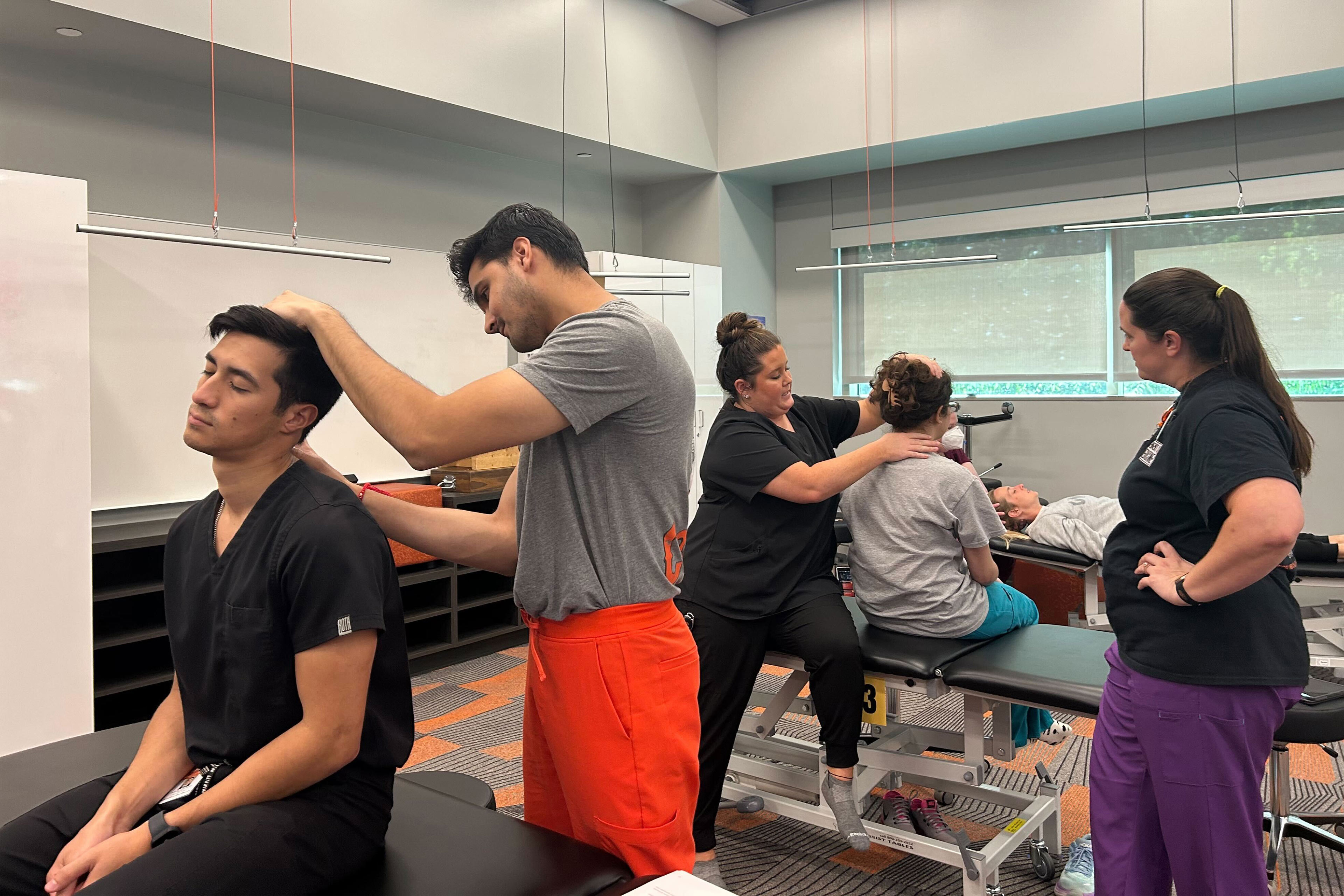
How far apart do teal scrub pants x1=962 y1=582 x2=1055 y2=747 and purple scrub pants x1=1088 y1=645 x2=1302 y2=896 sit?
0.63m

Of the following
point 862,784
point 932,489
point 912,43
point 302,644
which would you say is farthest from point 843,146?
point 302,644

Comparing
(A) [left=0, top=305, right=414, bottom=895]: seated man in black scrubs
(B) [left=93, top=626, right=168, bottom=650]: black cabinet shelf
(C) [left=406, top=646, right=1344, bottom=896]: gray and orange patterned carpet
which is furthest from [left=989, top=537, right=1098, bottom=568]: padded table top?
(B) [left=93, top=626, right=168, bottom=650]: black cabinet shelf

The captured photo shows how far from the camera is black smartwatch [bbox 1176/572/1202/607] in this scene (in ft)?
5.02

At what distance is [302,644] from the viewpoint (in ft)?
3.94

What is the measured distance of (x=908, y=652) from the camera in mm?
2242

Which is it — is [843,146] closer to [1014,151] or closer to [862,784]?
[1014,151]

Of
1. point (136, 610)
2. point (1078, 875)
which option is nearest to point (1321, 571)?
point (1078, 875)

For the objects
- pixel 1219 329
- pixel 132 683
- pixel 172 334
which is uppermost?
pixel 172 334

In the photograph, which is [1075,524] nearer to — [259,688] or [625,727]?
[625,727]

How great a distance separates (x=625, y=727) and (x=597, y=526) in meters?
0.31

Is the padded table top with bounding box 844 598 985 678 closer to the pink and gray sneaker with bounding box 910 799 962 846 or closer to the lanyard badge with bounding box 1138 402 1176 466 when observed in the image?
the pink and gray sneaker with bounding box 910 799 962 846

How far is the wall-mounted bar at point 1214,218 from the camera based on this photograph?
400 cm

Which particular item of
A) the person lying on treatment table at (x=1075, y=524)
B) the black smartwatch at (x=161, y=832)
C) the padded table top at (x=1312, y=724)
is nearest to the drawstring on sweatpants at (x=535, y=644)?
the black smartwatch at (x=161, y=832)

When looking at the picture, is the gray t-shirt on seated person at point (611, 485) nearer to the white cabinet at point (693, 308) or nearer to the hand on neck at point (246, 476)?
the hand on neck at point (246, 476)
